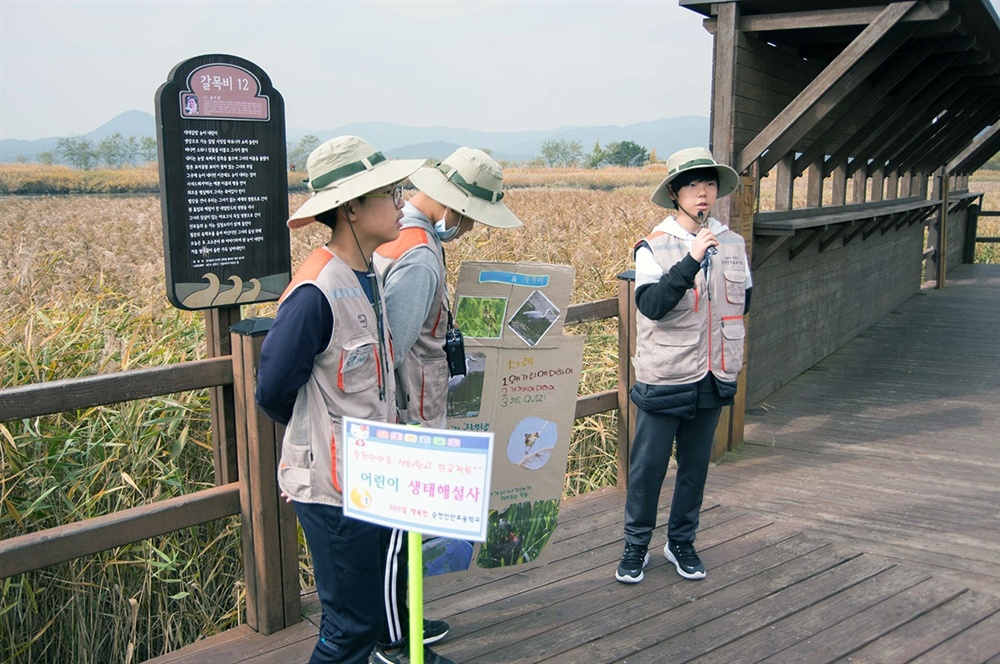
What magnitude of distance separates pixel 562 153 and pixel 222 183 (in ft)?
298

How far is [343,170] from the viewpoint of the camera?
228 centimetres

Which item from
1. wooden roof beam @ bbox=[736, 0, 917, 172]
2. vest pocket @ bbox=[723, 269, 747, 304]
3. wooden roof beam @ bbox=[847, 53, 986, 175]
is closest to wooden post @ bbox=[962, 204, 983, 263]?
wooden roof beam @ bbox=[847, 53, 986, 175]

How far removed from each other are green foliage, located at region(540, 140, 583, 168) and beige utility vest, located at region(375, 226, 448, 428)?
81147 millimetres

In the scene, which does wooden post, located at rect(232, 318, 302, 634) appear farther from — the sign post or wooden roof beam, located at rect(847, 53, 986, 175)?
wooden roof beam, located at rect(847, 53, 986, 175)

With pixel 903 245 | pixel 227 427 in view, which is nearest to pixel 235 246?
pixel 227 427

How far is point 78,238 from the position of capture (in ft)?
27.4

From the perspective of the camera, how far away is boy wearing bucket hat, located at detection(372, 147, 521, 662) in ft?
8.49

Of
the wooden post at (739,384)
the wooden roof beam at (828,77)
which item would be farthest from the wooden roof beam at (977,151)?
the wooden post at (739,384)

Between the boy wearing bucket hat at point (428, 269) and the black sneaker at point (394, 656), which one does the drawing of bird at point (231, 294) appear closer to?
the boy wearing bucket hat at point (428, 269)

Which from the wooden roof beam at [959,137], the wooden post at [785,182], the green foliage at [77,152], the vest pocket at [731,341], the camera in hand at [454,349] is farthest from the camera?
the green foliage at [77,152]

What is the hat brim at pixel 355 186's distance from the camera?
218 cm

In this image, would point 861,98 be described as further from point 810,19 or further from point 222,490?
point 222,490

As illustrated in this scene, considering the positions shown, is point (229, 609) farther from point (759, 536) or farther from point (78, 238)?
point (78, 238)

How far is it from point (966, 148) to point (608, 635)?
12.0 m
